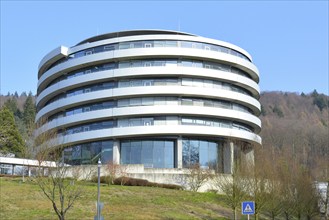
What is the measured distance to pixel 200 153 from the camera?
5928 centimetres

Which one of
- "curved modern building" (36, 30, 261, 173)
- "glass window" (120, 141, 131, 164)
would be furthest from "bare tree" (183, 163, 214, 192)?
"glass window" (120, 141, 131, 164)

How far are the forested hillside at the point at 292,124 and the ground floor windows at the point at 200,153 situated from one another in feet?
23.5

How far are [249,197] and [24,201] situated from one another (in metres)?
16.6

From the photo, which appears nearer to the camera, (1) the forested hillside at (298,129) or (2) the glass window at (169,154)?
(1) the forested hillside at (298,129)

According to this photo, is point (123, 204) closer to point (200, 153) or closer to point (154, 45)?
point (200, 153)

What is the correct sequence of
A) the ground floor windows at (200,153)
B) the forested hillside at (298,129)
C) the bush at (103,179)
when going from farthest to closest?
the ground floor windows at (200,153) → the forested hillside at (298,129) → the bush at (103,179)

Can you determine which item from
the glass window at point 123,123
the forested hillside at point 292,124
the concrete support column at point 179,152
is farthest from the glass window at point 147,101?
the forested hillside at point 292,124

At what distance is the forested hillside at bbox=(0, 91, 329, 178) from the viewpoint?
58.2 metres

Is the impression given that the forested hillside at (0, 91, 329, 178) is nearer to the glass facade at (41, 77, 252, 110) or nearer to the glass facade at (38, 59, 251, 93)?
the glass facade at (41, 77, 252, 110)

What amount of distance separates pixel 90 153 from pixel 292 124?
84355mm

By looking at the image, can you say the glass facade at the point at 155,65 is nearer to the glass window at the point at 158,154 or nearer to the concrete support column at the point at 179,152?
the concrete support column at the point at 179,152

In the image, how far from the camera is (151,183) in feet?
155

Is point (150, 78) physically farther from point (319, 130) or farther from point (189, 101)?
point (319, 130)

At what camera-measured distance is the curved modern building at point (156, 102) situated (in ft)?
190
